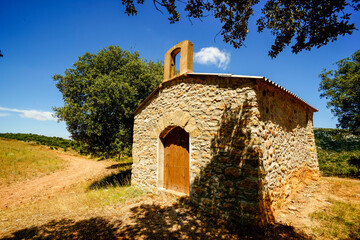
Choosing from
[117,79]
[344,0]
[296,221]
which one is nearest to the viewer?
[344,0]

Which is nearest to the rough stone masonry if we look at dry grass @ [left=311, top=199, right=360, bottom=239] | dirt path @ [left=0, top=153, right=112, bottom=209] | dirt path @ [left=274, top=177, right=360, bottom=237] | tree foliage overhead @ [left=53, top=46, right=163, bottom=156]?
dirt path @ [left=274, top=177, right=360, bottom=237]

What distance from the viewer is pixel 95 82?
9.91m

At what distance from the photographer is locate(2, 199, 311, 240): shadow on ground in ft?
12.7

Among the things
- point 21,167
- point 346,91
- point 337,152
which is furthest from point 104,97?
point 337,152

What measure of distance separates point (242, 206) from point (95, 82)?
9.90 meters

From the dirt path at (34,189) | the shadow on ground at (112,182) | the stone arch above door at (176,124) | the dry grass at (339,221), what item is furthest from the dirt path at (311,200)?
the dirt path at (34,189)

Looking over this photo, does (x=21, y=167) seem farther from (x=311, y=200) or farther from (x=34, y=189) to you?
(x=311, y=200)

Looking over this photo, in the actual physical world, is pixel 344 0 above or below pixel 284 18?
below

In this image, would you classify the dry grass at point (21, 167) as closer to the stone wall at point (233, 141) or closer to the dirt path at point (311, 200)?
the stone wall at point (233, 141)

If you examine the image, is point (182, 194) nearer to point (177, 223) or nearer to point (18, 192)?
point (177, 223)

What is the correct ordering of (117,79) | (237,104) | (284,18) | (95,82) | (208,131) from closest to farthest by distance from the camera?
(284,18) → (237,104) → (208,131) → (95,82) → (117,79)

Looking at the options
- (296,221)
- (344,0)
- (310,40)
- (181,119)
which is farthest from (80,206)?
(344,0)

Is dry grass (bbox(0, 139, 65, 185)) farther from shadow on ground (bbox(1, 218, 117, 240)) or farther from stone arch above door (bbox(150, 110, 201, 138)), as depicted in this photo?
stone arch above door (bbox(150, 110, 201, 138))

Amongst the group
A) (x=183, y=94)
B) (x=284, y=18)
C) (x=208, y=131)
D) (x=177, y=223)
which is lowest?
(x=177, y=223)
